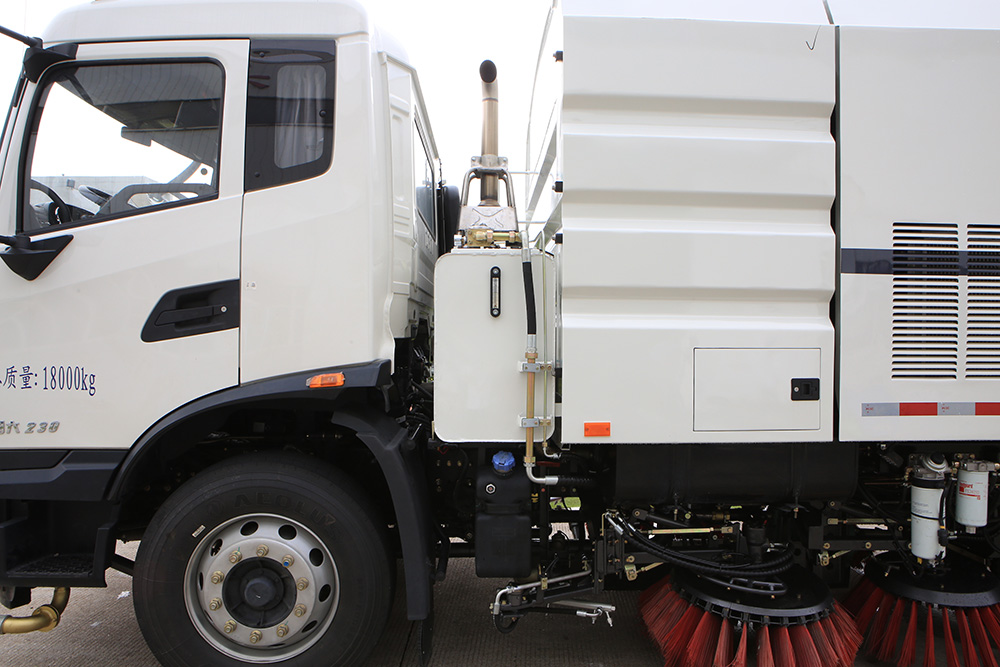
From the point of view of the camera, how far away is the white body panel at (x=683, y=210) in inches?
84.5

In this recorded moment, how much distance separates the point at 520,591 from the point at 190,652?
1333 millimetres

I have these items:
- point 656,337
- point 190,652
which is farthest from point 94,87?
point 656,337

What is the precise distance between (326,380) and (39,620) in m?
1.57

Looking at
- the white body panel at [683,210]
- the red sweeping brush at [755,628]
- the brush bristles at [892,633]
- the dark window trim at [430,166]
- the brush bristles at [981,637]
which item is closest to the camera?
the white body panel at [683,210]

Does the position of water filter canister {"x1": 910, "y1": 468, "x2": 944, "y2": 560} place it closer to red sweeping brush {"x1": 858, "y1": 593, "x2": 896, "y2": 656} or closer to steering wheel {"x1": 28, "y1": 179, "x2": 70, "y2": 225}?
red sweeping brush {"x1": 858, "y1": 593, "x2": 896, "y2": 656}

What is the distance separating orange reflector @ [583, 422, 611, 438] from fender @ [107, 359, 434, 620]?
2.38 ft

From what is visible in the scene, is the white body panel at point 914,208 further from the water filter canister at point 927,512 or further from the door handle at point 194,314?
the door handle at point 194,314

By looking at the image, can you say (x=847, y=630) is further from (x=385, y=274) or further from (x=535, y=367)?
(x=385, y=274)

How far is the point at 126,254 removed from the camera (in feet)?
7.16

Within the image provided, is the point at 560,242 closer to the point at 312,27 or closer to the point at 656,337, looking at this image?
the point at 656,337

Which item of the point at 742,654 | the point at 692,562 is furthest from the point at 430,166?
the point at 742,654

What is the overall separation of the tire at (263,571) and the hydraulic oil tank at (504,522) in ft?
1.33

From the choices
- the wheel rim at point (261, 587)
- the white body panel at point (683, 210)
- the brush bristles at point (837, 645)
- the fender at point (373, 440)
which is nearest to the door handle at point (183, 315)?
the fender at point (373, 440)

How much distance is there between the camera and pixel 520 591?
2477 millimetres
